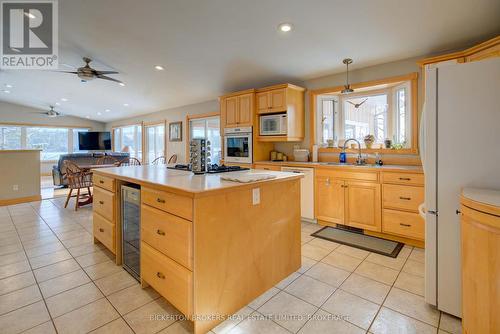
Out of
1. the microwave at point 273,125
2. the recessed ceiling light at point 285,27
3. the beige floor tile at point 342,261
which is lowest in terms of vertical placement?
the beige floor tile at point 342,261

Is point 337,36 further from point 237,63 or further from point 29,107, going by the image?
point 29,107

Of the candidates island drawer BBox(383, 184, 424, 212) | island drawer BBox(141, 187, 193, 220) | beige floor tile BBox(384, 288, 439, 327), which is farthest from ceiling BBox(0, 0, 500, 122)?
beige floor tile BBox(384, 288, 439, 327)

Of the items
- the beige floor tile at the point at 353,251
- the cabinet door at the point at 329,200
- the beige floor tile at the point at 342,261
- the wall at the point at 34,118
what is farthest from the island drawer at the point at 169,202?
the wall at the point at 34,118

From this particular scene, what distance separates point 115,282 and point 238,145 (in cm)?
289

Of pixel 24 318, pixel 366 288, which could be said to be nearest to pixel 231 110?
pixel 366 288

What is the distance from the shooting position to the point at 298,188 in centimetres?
217

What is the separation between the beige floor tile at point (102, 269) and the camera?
2.16 m

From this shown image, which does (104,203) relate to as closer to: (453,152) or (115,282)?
(115,282)

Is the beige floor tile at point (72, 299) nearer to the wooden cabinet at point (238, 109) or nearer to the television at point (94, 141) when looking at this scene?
the wooden cabinet at point (238, 109)

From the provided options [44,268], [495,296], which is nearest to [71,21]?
[44,268]

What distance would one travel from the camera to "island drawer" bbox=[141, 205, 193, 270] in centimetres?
143

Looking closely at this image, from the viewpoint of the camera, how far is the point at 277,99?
3.87m

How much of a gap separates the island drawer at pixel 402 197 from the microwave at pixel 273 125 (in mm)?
1697

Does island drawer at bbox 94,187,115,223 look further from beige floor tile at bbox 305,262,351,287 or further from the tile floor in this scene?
beige floor tile at bbox 305,262,351,287
